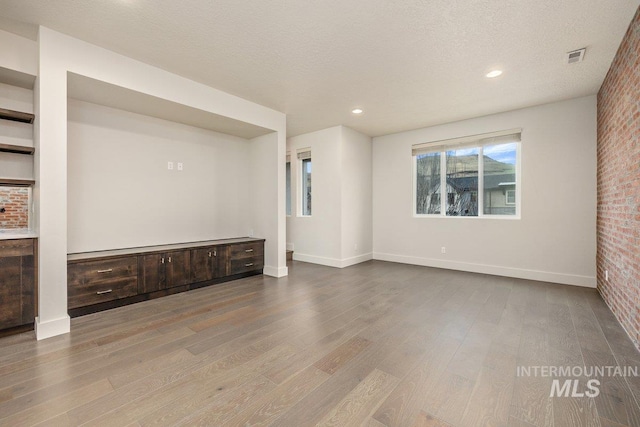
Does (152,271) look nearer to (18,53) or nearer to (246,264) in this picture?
(246,264)

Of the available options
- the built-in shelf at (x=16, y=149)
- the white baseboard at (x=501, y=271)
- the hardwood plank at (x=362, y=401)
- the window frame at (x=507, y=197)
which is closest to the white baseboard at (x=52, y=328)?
the built-in shelf at (x=16, y=149)

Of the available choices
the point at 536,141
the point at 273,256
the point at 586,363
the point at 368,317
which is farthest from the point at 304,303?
the point at 536,141

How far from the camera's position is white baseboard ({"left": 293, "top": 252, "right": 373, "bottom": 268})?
526cm

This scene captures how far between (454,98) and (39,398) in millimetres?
4976

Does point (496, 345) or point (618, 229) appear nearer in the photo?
point (496, 345)

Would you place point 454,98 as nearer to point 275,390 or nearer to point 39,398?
point 275,390

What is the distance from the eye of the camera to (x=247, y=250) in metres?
4.47

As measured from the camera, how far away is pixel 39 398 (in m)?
1.64

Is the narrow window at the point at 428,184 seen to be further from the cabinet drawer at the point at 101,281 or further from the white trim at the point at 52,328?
the white trim at the point at 52,328

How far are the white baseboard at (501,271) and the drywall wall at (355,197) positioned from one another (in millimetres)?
641

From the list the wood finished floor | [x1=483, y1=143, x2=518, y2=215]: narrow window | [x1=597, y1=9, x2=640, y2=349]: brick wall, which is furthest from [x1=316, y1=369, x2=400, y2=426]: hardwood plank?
[x1=483, y1=143, x2=518, y2=215]: narrow window

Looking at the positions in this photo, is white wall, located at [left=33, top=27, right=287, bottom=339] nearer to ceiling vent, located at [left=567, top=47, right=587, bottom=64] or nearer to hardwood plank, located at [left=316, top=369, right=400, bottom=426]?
hardwood plank, located at [left=316, top=369, right=400, bottom=426]

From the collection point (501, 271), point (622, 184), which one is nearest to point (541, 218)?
point (501, 271)

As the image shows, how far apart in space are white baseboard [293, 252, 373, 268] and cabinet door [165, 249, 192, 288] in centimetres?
250
